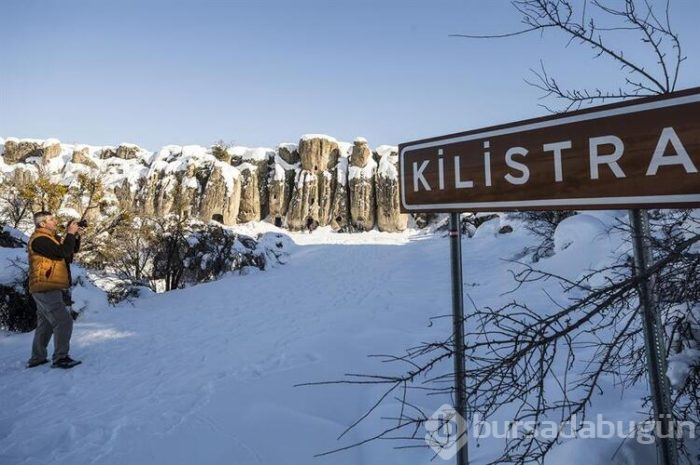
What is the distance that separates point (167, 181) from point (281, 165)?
1069cm

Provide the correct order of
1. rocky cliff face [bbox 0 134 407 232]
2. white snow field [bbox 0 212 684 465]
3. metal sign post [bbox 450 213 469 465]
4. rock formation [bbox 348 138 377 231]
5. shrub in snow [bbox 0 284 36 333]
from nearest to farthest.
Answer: metal sign post [bbox 450 213 469 465]
white snow field [bbox 0 212 684 465]
shrub in snow [bbox 0 284 36 333]
rocky cliff face [bbox 0 134 407 232]
rock formation [bbox 348 138 377 231]

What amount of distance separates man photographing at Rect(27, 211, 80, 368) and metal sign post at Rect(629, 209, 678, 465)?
4656 mm

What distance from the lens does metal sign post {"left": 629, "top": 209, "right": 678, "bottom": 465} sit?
1.05m

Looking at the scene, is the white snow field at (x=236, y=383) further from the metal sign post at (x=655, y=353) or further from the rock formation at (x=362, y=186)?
the rock formation at (x=362, y=186)

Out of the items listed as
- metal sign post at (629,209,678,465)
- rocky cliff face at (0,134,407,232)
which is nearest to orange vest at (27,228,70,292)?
metal sign post at (629,209,678,465)

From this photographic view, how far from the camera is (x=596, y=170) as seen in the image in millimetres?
1125

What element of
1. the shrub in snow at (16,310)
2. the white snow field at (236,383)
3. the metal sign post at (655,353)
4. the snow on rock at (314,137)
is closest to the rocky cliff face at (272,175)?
the snow on rock at (314,137)

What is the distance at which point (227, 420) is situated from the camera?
8.91 ft

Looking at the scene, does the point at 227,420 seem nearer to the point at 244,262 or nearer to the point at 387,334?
the point at 387,334

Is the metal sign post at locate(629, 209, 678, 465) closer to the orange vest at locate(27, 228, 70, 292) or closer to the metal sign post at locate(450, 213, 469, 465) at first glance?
the metal sign post at locate(450, 213, 469, 465)

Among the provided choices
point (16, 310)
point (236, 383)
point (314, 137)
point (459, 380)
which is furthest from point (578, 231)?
point (314, 137)

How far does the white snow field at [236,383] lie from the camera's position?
234 centimetres

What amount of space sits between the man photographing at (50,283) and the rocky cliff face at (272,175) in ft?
93.4

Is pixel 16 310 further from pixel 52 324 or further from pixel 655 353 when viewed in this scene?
pixel 655 353
